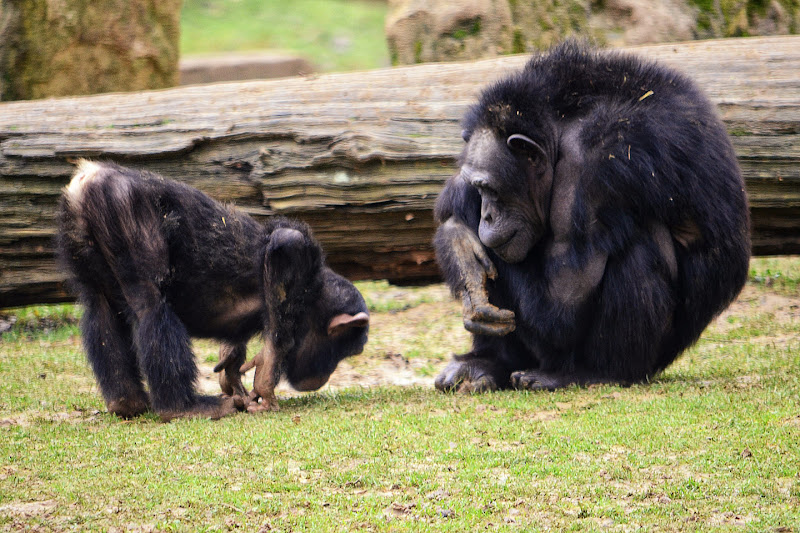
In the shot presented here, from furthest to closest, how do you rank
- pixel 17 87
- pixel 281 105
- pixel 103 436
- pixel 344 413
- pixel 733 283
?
pixel 17 87 < pixel 281 105 < pixel 733 283 < pixel 344 413 < pixel 103 436

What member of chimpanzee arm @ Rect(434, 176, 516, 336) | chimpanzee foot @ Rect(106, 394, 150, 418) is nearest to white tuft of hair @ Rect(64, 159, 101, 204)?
chimpanzee foot @ Rect(106, 394, 150, 418)

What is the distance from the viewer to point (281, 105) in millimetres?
7477

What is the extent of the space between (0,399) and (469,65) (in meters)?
4.44

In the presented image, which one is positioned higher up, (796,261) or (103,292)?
(103,292)

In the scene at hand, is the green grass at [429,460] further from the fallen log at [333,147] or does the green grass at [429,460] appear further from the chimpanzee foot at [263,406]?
the fallen log at [333,147]

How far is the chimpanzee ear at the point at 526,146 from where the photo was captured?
5383 millimetres

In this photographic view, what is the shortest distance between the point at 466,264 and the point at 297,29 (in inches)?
867

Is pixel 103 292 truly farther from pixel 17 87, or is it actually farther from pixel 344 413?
pixel 17 87

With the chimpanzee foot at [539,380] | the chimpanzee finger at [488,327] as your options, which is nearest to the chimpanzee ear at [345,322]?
the chimpanzee finger at [488,327]

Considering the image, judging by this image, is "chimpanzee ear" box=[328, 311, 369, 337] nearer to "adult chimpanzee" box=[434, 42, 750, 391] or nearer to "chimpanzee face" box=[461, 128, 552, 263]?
"adult chimpanzee" box=[434, 42, 750, 391]

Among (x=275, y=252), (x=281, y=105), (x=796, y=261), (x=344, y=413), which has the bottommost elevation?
(x=796, y=261)

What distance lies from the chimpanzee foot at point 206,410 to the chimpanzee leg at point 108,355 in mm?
278

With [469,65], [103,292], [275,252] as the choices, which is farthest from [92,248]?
[469,65]

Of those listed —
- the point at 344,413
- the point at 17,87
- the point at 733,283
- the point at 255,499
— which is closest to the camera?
the point at 255,499
